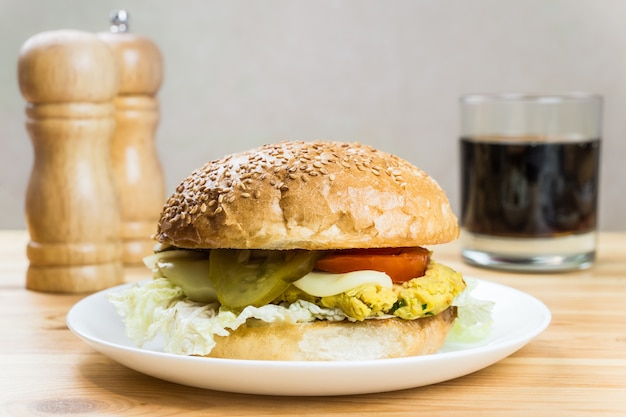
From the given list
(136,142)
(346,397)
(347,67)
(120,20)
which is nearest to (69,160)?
(136,142)

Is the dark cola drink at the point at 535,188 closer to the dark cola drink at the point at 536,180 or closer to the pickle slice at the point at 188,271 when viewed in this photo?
the dark cola drink at the point at 536,180

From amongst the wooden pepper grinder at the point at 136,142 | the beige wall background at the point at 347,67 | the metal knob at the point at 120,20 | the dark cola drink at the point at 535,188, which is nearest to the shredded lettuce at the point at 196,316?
the dark cola drink at the point at 535,188

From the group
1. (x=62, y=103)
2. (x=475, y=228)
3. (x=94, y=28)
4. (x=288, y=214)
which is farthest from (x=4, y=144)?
(x=288, y=214)

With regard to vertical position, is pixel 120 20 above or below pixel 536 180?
above

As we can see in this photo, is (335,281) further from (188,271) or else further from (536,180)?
(536,180)

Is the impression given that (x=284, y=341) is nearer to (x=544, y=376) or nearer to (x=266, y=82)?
(x=544, y=376)

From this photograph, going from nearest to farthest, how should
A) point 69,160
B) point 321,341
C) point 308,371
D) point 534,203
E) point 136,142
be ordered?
point 308,371, point 321,341, point 69,160, point 534,203, point 136,142
